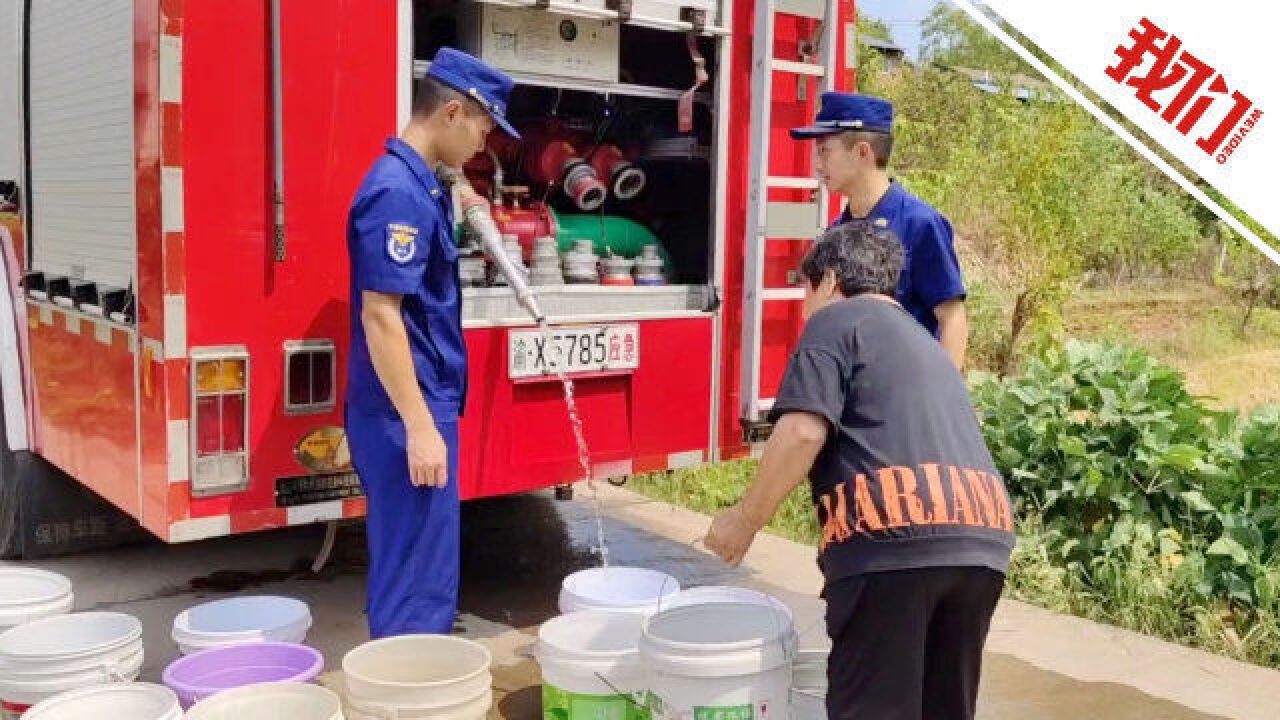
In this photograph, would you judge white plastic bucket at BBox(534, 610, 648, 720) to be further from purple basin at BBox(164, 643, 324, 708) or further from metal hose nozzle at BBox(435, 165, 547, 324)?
metal hose nozzle at BBox(435, 165, 547, 324)

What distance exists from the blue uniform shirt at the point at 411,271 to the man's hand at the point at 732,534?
1.06 m

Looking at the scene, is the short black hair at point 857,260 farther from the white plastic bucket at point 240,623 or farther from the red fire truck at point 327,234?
the white plastic bucket at point 240,623

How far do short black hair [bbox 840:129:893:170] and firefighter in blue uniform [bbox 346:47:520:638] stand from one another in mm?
1037

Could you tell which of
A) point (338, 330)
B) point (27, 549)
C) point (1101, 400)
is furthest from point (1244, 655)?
point (27, 549)

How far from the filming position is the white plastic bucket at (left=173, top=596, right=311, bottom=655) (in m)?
3.31

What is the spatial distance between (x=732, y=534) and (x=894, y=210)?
4.70ft

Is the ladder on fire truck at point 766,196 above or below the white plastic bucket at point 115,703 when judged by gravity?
above

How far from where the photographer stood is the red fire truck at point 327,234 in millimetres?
3402

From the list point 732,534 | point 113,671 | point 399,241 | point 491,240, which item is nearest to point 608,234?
point 491,240

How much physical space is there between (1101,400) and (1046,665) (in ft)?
4.87

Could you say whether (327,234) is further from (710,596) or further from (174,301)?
(710,596)

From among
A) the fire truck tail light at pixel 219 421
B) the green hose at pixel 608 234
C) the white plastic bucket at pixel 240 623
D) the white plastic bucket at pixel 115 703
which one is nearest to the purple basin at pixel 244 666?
the white plastic bucket at pixel 240 623

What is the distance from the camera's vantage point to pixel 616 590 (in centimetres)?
377

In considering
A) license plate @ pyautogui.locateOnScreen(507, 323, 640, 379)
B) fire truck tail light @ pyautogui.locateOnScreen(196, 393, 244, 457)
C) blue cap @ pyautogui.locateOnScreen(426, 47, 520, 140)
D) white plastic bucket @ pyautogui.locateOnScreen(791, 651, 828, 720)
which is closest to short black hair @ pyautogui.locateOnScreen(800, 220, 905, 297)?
white plastic bucket @ pyautogui.locateOnScreen(791, 651, 828, 720)
